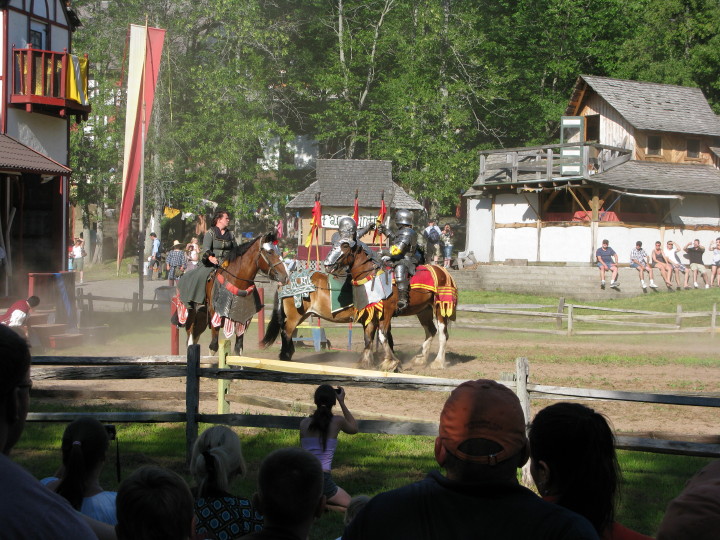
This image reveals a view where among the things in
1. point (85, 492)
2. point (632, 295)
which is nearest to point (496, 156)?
point (632, 295)

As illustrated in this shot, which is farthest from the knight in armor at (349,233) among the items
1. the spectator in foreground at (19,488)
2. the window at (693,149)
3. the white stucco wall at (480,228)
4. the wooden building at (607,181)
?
the window at (693,149)

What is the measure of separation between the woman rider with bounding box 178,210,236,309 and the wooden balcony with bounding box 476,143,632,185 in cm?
2274

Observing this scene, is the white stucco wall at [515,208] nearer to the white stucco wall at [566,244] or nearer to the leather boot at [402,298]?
the white stucco wall at [566,244]

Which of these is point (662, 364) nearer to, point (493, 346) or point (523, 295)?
point (493, 346)

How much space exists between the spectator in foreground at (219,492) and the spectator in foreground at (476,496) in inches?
64.9

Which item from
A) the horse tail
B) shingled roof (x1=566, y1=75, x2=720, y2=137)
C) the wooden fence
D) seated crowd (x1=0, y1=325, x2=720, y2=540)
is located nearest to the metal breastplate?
the horse tail

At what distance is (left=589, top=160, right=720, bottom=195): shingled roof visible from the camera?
34531 mm

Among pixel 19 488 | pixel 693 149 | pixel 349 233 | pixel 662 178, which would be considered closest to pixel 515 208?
pixel 662 178

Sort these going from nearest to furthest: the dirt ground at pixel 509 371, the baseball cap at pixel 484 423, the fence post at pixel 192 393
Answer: the baseball cap at pixel 484 423
the fence post at pixel 192 393
the dirt ground at pixel 509 371

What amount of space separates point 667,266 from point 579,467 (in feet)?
100.0

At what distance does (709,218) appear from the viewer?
120 ft

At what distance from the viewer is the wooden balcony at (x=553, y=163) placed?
35062mm

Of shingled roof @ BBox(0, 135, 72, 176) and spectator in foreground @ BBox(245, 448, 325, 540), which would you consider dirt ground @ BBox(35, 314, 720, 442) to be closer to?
shingled roof @ BBox(0, 135, 72, 176)

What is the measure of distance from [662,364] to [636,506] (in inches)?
374
